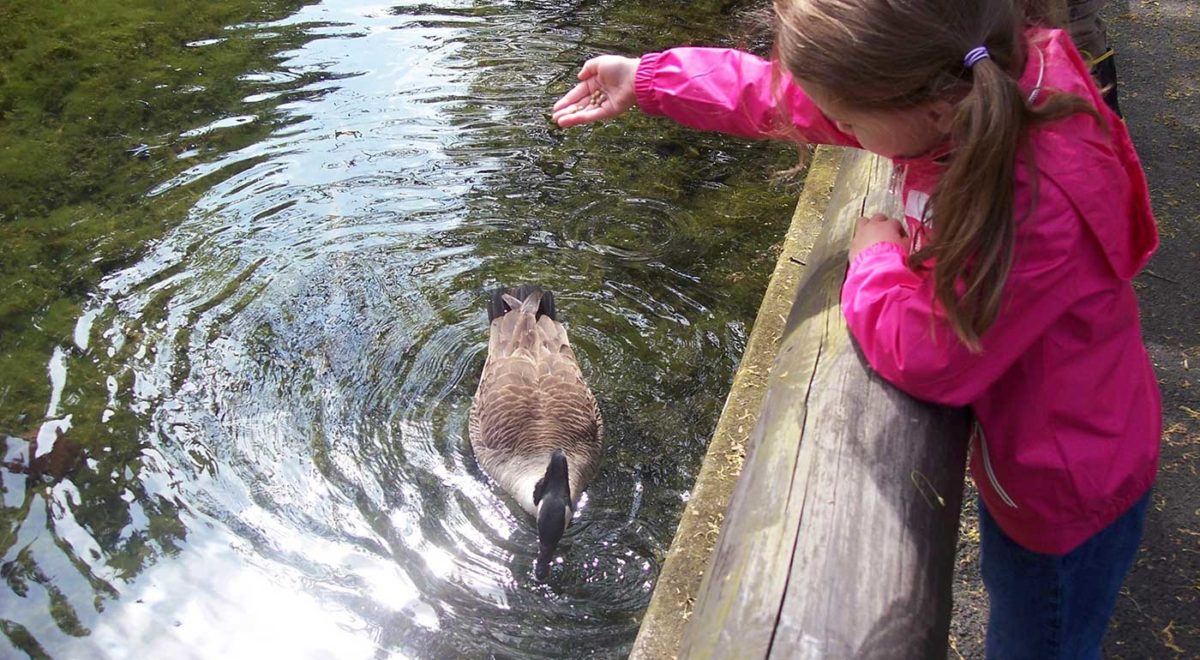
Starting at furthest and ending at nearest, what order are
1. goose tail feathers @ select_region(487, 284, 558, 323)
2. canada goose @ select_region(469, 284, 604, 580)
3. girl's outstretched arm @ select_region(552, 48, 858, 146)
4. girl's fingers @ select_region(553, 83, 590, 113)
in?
goose tail feathers @ select_region(487, 284, 558, 323) < canada goose @ select_region(469, 284, 604, 580) < girl's fingers @ select_region(553, 83, 590, 113) < girl's outstretched arm @ select_region(552, 48, 858, 146)

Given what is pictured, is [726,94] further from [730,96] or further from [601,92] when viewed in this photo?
[601,92]

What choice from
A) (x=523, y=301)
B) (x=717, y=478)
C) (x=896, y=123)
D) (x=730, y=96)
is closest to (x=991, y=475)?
(x=896, y=123)

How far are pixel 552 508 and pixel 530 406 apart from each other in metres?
0.98

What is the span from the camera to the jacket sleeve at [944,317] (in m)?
1.89

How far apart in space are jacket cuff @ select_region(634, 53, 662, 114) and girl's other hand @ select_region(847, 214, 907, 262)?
731 millimetres

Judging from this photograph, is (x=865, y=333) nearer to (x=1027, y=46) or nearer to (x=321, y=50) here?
(x=1027, y=46)

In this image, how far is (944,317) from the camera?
1.99 metres

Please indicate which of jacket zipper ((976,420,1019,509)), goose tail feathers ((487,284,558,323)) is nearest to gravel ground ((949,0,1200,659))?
jacket zipper ((976,420,1019,509))

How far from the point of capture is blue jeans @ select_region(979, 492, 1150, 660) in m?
2.29

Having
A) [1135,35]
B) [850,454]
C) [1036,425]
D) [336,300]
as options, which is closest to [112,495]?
[336,300]

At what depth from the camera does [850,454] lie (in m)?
2.16

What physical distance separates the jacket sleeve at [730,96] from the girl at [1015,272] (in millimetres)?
398

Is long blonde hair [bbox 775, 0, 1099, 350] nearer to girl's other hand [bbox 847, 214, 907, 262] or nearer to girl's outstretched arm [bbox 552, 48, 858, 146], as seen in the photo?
girl's other hand [bbox 847, 214, 907, 262]

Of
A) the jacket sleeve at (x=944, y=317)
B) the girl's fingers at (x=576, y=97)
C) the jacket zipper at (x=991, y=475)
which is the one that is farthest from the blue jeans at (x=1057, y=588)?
the girl's fingers at (x=576, y=97)
